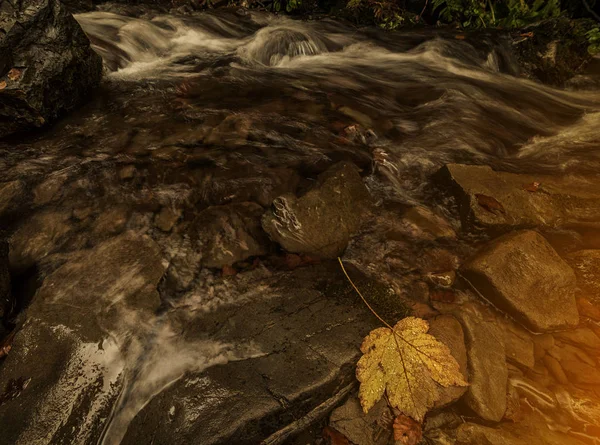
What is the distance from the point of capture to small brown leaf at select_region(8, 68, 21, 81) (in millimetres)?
3905

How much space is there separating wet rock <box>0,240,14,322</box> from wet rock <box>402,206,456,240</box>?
10.7ft

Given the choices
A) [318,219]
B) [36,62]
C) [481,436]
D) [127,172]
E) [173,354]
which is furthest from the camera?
[36,62]

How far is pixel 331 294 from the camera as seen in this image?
2705mm

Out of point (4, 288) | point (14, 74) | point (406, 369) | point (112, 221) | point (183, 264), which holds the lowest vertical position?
point (406, 369)

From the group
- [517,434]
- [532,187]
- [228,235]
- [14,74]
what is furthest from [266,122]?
[517,434]

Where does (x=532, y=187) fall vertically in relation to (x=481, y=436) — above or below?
above

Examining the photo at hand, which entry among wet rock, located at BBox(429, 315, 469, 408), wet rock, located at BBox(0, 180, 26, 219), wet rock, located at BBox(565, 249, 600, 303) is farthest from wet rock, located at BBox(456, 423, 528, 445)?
wet rock, located at BBox(0, 180, 26, 219)

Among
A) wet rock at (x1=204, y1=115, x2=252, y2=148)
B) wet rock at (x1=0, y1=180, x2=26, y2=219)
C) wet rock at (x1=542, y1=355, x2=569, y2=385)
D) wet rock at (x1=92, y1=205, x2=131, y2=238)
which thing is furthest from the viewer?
wet rock at (x1=204, y1=115, x2=252, y2=148)

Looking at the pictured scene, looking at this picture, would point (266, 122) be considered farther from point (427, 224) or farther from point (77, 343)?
point (77, 343)

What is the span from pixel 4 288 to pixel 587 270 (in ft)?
15.1

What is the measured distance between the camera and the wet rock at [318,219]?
2994 millimetres

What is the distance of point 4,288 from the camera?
7.98ft

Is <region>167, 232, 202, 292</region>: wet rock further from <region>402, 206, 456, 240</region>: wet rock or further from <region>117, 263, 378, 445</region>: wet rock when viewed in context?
<region>402, 206, 456, 240</region>: wet rock

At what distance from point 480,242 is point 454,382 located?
61.5 inches
